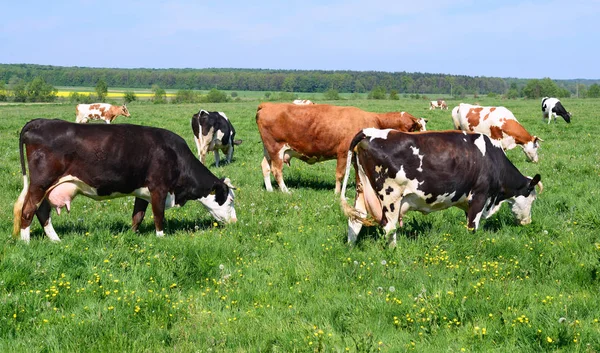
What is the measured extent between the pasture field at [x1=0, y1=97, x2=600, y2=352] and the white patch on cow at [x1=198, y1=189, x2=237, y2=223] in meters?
0.29

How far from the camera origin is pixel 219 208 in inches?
386

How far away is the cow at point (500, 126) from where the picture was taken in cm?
1848

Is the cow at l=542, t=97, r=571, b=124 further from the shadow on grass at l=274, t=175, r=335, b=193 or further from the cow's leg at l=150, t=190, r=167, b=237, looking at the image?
the cow's leg at l=150, t=190, r=167, b=237

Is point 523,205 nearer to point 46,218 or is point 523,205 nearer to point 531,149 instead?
point 46,218

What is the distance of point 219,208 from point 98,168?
7.43ft

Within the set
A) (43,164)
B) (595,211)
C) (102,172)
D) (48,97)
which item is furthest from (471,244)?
(48,97)

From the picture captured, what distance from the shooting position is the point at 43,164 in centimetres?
804

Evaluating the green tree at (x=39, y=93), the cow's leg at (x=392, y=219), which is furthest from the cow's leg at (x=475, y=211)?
the green tree at (x=39, y=93)

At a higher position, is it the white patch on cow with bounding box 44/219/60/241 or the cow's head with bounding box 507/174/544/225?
the cow's head with bounding box 507/174/544/225

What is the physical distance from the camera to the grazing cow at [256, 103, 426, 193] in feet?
43.2

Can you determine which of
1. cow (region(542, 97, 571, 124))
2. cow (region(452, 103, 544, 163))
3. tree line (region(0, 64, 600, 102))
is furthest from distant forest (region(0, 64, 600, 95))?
cow (region(452, 103, 544, 163))

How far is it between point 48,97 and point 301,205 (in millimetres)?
89468

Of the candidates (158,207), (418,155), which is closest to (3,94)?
(158,207)

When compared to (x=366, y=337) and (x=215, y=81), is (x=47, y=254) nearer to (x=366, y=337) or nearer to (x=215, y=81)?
(x=366, y=337)
